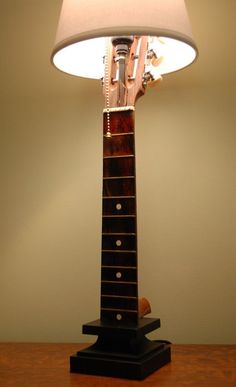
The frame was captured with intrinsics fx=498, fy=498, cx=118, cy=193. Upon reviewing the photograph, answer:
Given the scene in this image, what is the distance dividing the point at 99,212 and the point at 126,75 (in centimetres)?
41

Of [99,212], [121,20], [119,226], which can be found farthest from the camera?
[99,212]

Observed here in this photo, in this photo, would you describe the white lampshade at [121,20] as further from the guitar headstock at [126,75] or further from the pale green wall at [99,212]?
the pale green wall at [99,212]

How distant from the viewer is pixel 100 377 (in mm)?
1045

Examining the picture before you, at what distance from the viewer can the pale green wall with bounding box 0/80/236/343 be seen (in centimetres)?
135

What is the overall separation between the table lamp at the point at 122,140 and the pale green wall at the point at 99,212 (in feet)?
0.66

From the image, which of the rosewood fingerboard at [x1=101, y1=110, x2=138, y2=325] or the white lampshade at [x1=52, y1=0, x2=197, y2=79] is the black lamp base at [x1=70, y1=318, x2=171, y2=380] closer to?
the rosewood fingerboard at [x1=101, y1=110, x2=138, y2=325]

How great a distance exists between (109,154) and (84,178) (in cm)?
29

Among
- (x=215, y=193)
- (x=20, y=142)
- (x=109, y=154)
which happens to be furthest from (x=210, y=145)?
(x=20, y=142)

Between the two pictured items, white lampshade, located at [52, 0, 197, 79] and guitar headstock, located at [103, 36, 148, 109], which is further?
guitar headstock, located at [103, 36, 148, 109]

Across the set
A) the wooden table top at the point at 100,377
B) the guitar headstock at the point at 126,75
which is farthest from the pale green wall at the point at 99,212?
the guitar headstock at the point at 126,75

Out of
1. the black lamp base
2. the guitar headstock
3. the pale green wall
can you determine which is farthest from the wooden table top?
the guitar headstock

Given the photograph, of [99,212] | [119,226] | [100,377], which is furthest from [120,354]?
[99,212]

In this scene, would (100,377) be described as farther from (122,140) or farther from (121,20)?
(121,20)

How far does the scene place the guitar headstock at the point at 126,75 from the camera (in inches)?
44.9
